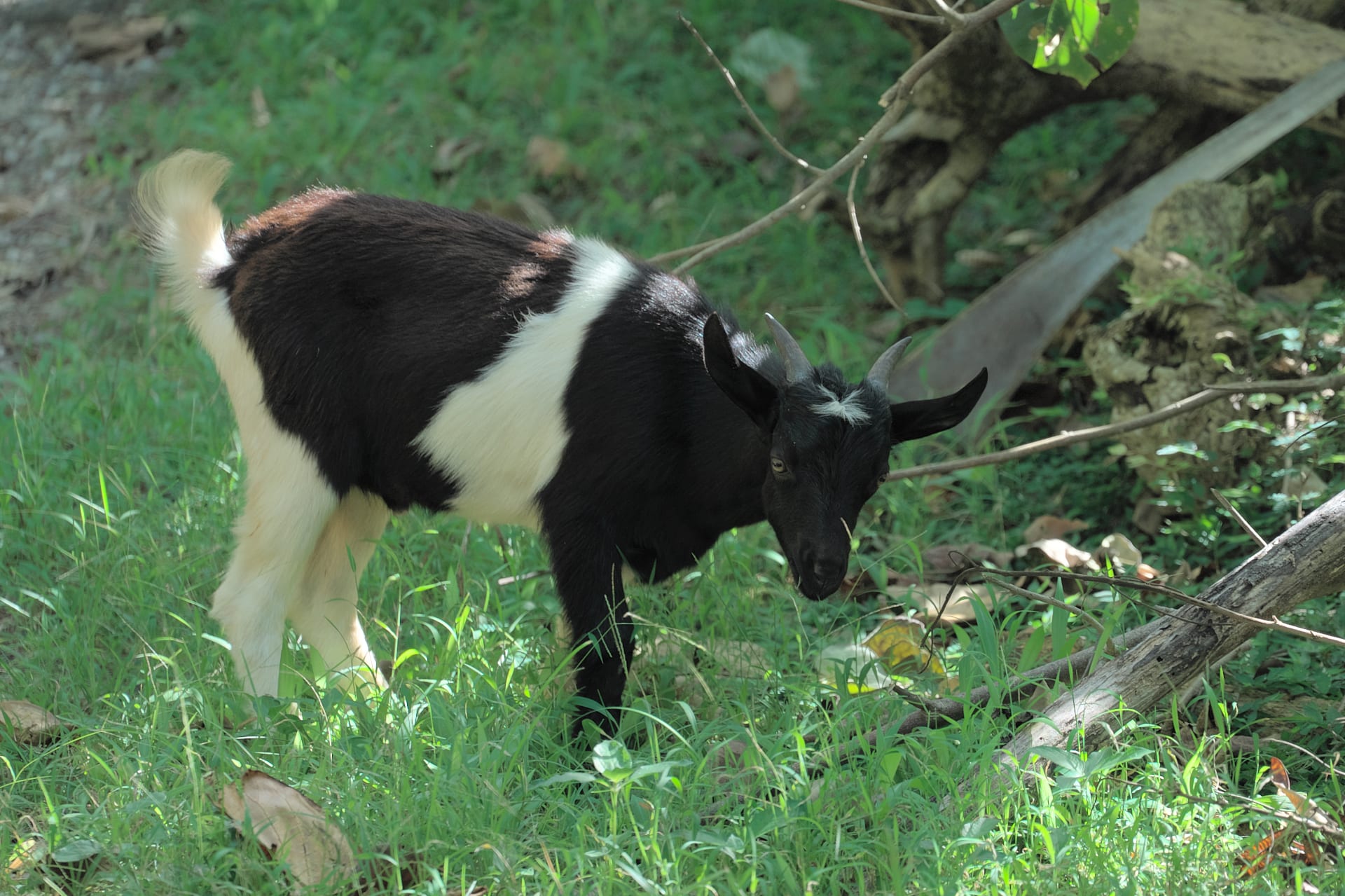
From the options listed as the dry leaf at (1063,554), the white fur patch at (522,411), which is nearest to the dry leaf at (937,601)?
the dry leaf at (1063,554)

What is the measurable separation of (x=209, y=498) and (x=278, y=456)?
114cm

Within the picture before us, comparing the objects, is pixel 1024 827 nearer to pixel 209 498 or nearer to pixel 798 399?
pixel 798 399

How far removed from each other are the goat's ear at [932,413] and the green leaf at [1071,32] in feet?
3.43

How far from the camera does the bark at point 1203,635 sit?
3.18 meters

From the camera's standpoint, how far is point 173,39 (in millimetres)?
8383

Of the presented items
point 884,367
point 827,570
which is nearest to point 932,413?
point 884,367

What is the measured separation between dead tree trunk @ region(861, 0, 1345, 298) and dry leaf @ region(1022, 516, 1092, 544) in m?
1.73

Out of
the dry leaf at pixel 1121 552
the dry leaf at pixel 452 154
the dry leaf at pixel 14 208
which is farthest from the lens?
the dry leaf at pixel 452 154

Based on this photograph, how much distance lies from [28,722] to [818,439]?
2362 mm

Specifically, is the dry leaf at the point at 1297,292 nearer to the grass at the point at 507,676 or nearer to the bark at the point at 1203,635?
the grass at the point at 507,676

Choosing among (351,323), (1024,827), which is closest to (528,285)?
(351,323)

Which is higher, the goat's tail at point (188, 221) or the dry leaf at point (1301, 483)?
the goat's tail at point (188, 221)

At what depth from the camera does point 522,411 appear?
371cm

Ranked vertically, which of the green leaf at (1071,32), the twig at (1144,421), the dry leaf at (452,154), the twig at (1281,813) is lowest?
the twig at (1281,813)
